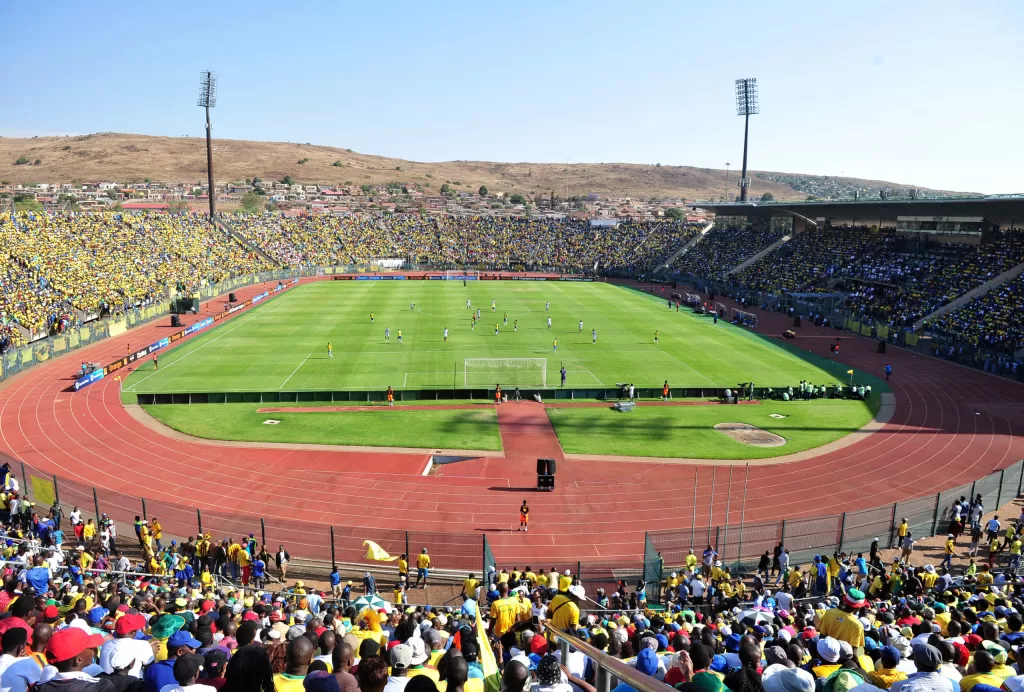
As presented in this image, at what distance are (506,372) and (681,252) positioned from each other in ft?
222

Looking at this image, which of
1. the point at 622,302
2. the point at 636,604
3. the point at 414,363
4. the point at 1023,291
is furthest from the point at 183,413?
the point at 1023,291

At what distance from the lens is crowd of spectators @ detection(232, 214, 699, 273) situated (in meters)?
107

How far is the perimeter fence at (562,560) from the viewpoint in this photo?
65.3ft

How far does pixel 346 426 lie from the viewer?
109 ft

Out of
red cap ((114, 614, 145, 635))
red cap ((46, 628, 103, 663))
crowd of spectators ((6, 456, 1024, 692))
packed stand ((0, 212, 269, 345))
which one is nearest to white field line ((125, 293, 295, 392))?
packed stand ((0, 212, 269, 345))

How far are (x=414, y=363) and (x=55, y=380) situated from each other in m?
21.5

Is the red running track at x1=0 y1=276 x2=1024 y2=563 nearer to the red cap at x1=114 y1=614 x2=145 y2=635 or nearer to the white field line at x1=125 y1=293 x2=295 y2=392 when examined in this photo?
the white field line at x1=125 y1=293 x2=295 y2=392

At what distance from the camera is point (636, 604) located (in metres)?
16.2

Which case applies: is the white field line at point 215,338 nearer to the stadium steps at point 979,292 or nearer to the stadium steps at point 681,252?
the stadium steps at point 681,252

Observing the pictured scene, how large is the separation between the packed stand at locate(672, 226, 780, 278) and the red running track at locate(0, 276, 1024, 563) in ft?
185

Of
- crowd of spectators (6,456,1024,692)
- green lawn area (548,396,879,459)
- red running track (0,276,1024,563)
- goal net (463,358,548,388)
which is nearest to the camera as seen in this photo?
crowd of spectators (6,456,1024,692)

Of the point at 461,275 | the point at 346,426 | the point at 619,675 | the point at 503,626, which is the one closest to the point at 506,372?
the point at 346,426

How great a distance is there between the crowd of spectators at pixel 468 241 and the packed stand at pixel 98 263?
14096mm

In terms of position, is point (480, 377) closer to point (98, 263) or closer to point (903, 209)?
point (98, 263)
